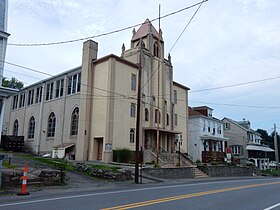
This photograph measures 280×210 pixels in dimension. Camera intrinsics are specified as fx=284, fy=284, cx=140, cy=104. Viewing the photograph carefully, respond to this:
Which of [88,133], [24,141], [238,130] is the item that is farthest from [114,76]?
[238,130]

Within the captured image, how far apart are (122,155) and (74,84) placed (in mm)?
11697

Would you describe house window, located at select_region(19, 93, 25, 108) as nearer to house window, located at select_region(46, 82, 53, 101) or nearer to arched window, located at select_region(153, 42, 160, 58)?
house window, located at select_region(46, 82, 53, 101)

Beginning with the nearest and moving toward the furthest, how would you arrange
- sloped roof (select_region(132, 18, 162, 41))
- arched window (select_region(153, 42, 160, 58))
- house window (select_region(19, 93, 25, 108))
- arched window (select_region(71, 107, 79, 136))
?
1. arched window (select_region(71, 107, 79, 136))
2. sloped roof (select_region(132, 18, 162, 41))
3. arched window (select_region(153, 42, 160, 58))
4. house window (select_region(19, 93, 25, 108))

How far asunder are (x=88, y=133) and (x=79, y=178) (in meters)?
14.1

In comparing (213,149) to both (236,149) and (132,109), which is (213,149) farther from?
(132,109)

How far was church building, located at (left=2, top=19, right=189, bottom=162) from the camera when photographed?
30.2 metres

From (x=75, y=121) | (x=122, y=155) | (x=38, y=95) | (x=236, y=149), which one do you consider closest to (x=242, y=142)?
(x=236, y=149)

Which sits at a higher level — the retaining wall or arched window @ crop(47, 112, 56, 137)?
arched window @ crop(47, 112, 56, 137)

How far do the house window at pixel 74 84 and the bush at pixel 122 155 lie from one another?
379 inches

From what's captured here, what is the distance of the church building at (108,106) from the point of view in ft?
99.2

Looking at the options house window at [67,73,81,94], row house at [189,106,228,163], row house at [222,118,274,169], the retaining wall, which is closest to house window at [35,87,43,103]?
house window at [67,73,81,94]

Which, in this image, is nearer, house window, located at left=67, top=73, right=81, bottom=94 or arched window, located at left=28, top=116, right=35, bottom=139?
house window, located at left=67, top=73, right=81, bottom=94

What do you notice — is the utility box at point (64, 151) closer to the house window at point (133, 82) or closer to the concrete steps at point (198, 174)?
the house window at point (133, 82)

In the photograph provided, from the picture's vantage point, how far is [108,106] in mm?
29531
